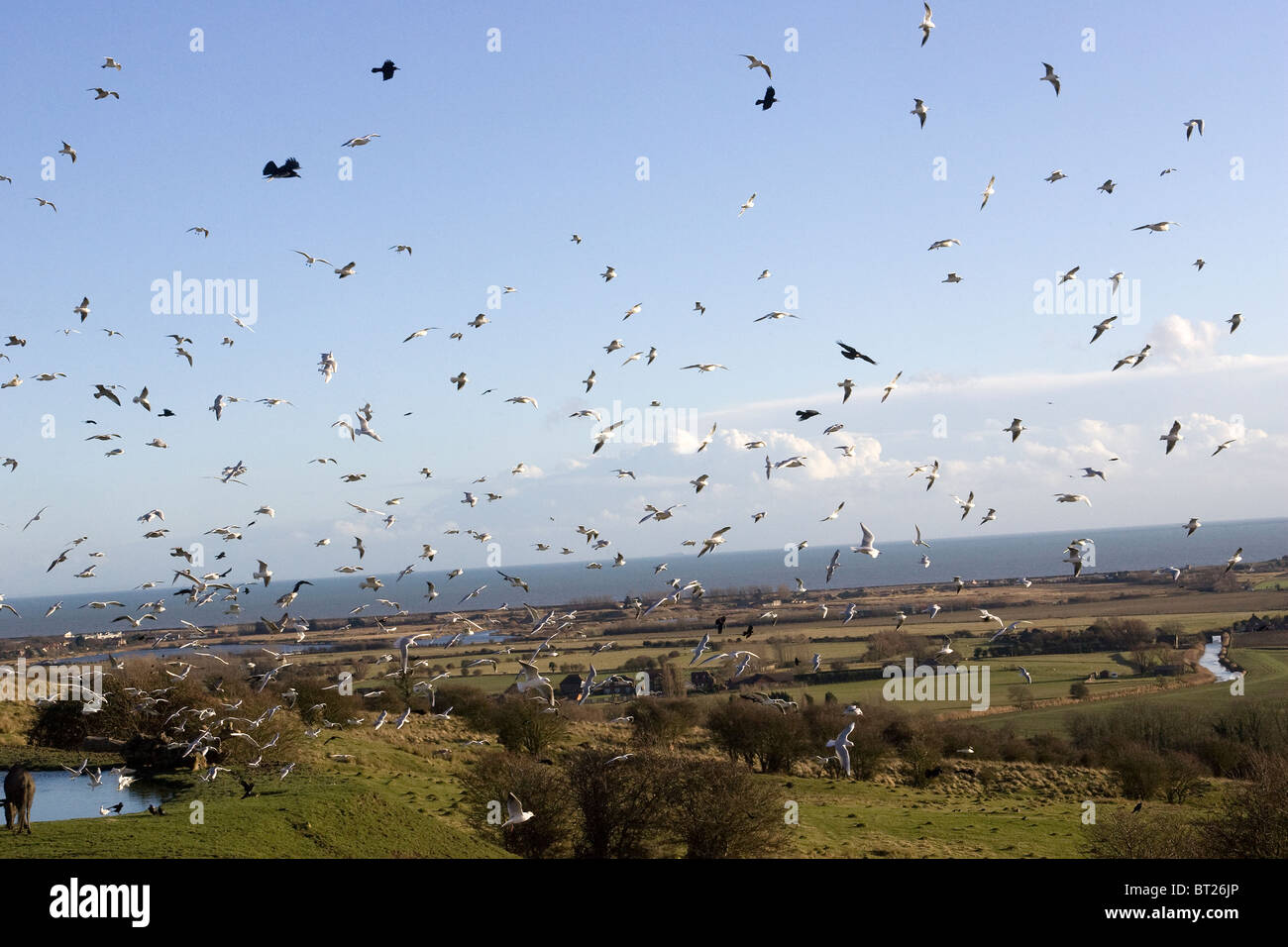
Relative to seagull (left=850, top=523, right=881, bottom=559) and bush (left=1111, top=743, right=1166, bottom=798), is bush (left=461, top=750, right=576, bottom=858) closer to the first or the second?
seagull (left=850, top=523, right=881, bottom=559)

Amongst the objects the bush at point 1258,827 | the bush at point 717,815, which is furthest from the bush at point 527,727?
the bush at point 1258,827

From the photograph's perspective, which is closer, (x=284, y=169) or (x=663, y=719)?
(x=284, y=169)

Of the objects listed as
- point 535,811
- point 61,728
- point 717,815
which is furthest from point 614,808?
point 61,728

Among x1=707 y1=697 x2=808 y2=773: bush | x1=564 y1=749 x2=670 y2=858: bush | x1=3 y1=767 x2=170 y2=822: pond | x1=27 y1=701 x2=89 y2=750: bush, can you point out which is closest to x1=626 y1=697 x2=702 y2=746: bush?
x1=707 y1=697 x2=808 y2=773: bush

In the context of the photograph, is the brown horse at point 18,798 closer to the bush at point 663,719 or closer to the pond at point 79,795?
the pond at point 79,795

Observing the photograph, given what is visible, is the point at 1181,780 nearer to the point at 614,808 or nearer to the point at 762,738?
the point at 762,738

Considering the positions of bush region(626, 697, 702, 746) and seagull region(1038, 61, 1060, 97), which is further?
bush region(626, 697, 702, 746)

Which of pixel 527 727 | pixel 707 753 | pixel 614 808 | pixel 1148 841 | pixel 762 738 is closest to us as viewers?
pixel 614 808
